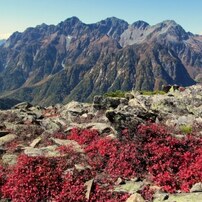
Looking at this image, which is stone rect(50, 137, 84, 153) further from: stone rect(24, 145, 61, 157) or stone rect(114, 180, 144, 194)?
stone rect(114, 180, 144, 194)

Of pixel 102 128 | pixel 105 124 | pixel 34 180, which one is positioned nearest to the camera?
pixel 34 180

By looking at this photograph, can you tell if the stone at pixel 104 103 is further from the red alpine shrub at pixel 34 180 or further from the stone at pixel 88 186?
the stone at pixel 88 186

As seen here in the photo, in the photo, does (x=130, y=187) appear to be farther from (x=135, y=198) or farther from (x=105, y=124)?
(x=105, y=124)

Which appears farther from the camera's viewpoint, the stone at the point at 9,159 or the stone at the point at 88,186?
the stone at the point at 9,159

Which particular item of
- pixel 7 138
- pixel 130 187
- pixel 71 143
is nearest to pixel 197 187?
pixel 130 187

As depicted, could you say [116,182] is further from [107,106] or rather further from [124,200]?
[107,106]

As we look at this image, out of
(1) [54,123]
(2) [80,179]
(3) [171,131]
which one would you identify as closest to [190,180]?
(2) [80,179]

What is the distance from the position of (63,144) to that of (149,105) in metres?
14.3

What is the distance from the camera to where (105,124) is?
29828mm

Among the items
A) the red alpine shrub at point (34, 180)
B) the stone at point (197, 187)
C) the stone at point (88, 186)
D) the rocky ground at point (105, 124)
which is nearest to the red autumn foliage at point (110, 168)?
the red alpine shrub at point (34, 180)

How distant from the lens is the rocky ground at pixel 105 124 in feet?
80.0

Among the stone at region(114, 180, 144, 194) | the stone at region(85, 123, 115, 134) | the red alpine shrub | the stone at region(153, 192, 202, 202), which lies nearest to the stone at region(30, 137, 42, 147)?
the stone at region(85, 123, 115, 134)

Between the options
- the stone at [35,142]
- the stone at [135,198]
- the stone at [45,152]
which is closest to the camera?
the stone at [135,198]

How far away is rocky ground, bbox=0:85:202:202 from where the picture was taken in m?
24.4
